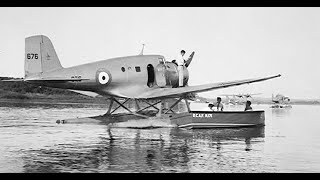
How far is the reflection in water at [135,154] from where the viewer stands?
8.98 meters

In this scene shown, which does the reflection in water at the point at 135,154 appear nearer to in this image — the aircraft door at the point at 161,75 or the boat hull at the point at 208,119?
the boat hull at the point at 208,119

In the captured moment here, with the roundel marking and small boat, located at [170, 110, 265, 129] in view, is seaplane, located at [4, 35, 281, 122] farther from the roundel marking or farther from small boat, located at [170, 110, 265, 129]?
small boat, located at [170, 110, 265, 129]

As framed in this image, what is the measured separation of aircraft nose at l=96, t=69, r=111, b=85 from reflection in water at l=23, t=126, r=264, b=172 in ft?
11.0

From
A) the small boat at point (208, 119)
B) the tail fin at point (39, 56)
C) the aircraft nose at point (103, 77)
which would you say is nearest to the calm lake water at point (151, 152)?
the small boat at point (208, 119)

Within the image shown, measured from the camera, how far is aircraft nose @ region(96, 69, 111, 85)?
18.2 m

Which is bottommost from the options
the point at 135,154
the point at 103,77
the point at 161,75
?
the point at 135,154

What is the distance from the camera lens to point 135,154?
10820 mm

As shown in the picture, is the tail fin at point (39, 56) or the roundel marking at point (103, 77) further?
the roundel marking at point (103, 77)

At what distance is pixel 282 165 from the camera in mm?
9883

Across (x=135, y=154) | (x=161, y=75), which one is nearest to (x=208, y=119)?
(x=161, y=75)

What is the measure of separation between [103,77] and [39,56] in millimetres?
2482

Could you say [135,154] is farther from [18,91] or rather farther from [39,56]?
[18,91]
